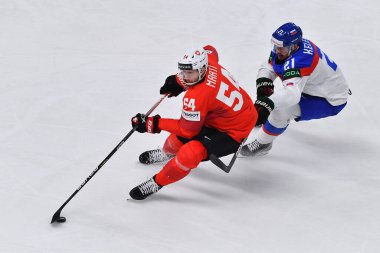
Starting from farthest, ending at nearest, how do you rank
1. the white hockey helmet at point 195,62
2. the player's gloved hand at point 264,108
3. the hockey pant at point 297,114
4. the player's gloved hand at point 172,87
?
1. the hockey pant at point 297,114
2. the player's gloved hand at point 172,87
3. the player's gloved hand at point 264,108
4. the white hockey helmet at point 195,62

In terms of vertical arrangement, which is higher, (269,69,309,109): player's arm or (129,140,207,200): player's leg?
(269,69,309,109): player's arm

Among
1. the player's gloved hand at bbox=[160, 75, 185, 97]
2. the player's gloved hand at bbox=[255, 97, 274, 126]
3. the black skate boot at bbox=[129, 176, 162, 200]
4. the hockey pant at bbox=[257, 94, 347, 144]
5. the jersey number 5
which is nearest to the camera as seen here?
the jersey number 5

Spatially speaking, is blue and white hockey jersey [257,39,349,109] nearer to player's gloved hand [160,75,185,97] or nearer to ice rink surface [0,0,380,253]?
ice rink surface [0,0,380,253]

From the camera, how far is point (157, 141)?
15.0 ft

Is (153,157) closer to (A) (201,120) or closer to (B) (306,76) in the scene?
(A) (201,120)

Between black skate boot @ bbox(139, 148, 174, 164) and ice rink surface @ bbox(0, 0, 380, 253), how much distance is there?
6 centimetres

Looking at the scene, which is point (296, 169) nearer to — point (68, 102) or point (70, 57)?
point (68, 102)

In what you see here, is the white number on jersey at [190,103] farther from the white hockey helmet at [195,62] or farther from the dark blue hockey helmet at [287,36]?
the dark blue hockey helmet at [287,36]

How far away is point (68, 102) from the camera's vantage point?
194 inches

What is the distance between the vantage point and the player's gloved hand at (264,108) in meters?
3.94

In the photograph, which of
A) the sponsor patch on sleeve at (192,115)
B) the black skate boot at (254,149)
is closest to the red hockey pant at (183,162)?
the sponsor patch on sleeve at (192,115)

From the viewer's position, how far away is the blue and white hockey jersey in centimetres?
401

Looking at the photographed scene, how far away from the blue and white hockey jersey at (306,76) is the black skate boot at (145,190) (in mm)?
920

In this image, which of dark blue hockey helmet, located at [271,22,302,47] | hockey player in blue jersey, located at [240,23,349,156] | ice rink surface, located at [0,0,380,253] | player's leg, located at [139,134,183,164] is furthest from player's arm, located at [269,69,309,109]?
player's leg, located at [139,134,183,164]
